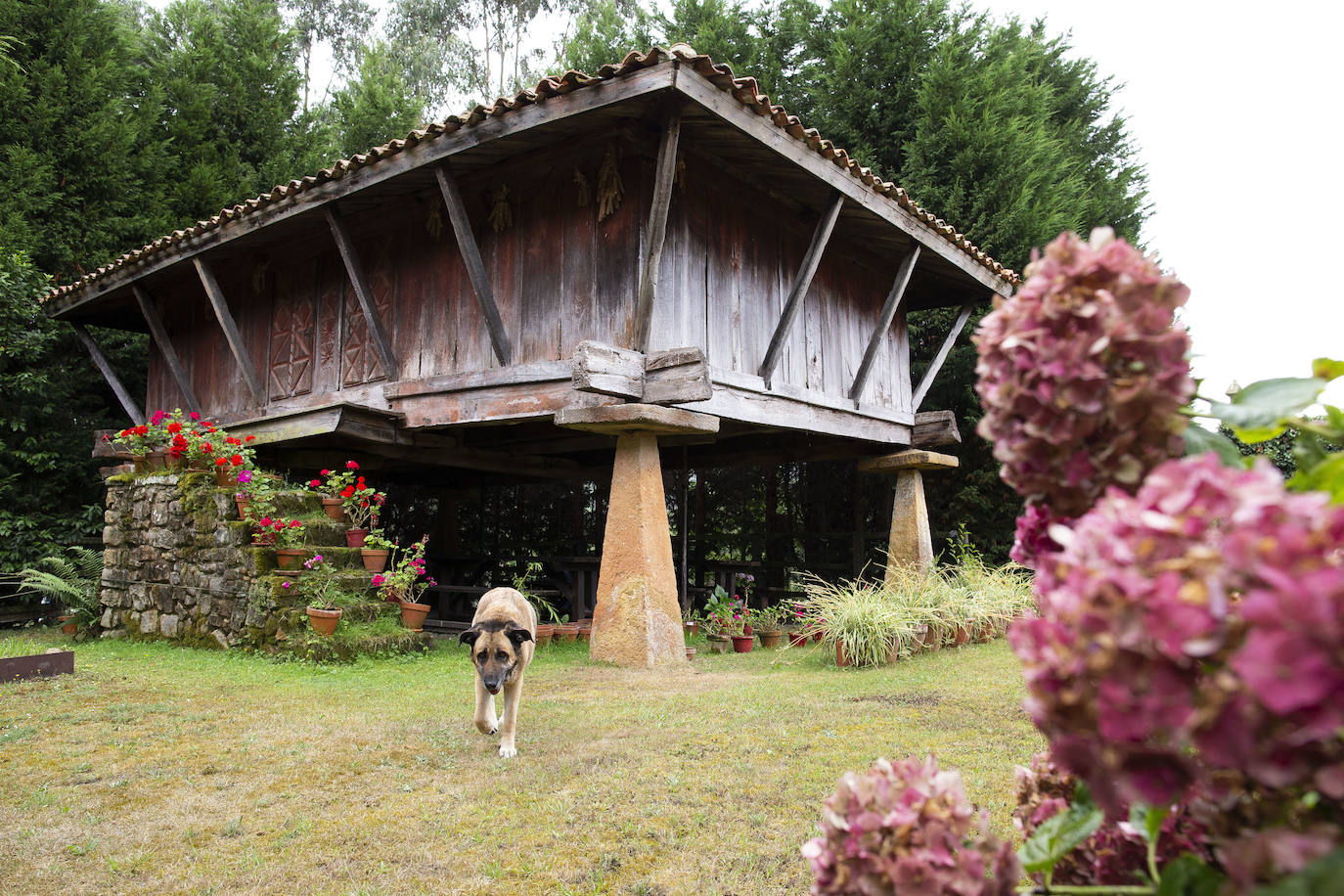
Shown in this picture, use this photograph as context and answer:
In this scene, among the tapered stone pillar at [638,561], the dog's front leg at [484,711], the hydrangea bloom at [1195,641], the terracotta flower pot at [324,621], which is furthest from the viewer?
the terracotta flower pot at [324,621]

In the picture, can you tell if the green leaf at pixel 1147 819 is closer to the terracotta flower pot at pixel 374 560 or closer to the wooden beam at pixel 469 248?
the wooden beam at pixel 469 248

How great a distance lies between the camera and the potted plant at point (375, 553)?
727 cm

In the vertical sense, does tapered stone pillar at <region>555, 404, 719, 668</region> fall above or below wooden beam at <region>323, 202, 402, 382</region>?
below

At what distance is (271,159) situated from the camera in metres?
14.5

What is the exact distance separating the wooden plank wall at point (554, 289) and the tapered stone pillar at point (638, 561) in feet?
2.44

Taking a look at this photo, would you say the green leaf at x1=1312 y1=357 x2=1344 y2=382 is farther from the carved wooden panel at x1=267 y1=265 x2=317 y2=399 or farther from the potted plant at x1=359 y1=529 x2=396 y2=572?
the carved wooden panel at x1=267 y1=265 x2=317 y2=399

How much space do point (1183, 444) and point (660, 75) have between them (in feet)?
16.1

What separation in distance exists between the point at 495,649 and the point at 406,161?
4.43 meters

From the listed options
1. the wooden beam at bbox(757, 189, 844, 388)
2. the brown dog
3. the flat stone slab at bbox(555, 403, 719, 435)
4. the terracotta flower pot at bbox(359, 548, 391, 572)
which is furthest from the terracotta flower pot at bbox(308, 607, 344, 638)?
the wooden beam at bbox(757, 189, 844, 388)

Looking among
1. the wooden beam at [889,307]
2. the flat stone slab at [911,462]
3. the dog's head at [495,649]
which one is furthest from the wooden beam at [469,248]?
the flat stone slab at [911,462]

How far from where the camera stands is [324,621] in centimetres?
647

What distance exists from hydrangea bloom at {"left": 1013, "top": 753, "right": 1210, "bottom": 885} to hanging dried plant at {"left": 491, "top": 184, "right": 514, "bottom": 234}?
6.72 metres

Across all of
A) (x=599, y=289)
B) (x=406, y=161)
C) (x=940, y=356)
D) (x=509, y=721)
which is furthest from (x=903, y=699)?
(x=406, y=161)

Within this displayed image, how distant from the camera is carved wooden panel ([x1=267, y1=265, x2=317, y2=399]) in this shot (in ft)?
29.0
